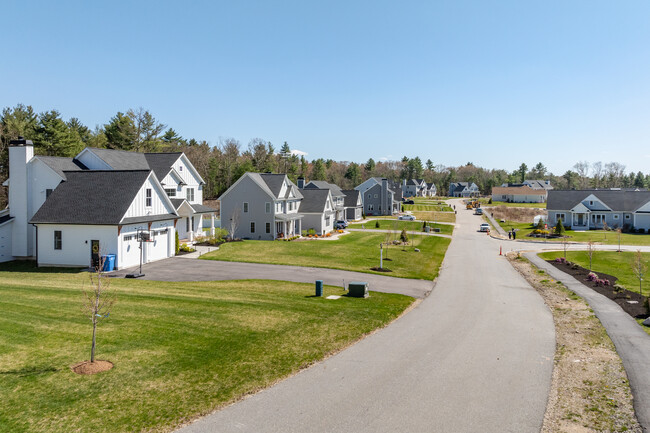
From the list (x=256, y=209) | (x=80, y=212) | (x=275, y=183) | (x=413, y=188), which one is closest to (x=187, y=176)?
(x=256, y=209)

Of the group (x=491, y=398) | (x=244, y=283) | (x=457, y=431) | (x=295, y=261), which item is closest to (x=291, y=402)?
(x=457, y=431)

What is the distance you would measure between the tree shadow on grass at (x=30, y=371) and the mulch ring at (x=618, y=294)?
22.3 metres

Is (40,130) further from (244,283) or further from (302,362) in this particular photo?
(302,362)

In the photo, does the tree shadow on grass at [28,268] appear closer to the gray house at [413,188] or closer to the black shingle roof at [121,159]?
the black shingle roof at [121,159]

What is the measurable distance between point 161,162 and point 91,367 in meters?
35.0

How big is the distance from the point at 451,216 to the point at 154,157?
6280cm

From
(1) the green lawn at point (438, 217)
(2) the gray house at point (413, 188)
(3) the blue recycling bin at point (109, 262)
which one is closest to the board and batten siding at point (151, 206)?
(3) the blue recycling bin at point (109, 262)

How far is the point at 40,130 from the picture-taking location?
61.1 metres

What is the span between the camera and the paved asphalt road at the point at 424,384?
9.57m

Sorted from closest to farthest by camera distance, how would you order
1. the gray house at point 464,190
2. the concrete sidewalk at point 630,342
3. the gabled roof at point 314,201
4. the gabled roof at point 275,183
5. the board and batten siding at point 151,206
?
the concrete sidewalk at point 630,342 < the board and batten siding at point 151,206 < the gabled roof at point 275,183 < the gabled roof at point 314,201 < the gray house at point 464,190

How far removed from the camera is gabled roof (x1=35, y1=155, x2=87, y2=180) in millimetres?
33216

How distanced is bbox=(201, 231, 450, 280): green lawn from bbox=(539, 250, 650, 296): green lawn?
11.9 m

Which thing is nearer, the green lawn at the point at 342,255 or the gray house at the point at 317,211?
the green lawn at the point at 342,255

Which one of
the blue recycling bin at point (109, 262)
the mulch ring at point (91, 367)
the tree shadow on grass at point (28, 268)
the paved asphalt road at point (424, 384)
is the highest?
the blue recycling bin at point (109, 262)
